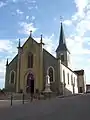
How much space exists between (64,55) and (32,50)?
15011 mm

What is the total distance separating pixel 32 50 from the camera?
40969 mm

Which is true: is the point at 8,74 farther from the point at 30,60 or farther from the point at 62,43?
the point at 62,43

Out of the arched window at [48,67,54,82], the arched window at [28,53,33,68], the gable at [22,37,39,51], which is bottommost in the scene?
the arched window at [48,67,54,82]

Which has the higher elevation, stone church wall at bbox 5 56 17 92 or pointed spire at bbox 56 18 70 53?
pointed spire at bbox 56 18 70 53

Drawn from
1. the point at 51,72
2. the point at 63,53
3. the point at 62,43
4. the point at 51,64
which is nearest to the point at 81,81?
the point at 63,53

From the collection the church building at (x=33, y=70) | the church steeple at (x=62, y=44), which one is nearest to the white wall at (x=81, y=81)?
the church steeple at (x=62, y=44)

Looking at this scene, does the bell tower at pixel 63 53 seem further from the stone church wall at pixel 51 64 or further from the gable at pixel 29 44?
the stone church wall at pixel 51 64

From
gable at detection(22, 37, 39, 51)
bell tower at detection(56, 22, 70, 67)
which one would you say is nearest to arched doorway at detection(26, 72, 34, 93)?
gable at detection(22, 37, 39, 51)

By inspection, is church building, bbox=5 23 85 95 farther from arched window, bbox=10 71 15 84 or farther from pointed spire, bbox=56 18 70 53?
pointed spire, bbox=56 18 70 53

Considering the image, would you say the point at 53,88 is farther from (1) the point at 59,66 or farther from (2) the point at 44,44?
(2) the point at 44,44

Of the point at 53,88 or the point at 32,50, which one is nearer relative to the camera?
the point at 53,88

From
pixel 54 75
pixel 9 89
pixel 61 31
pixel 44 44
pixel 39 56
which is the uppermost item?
pixel 61 31

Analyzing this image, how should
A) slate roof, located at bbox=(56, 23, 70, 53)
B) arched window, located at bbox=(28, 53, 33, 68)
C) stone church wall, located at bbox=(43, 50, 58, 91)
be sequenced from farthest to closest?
slate roof, located at bbox=(56, 23, 70, 53) → arched window, located at bbox=(28, 53, 33, 68) → stone church wall, located at bbox=(43, 50, 58, 91)

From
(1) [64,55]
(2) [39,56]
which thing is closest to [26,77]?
(2) [39,56]
